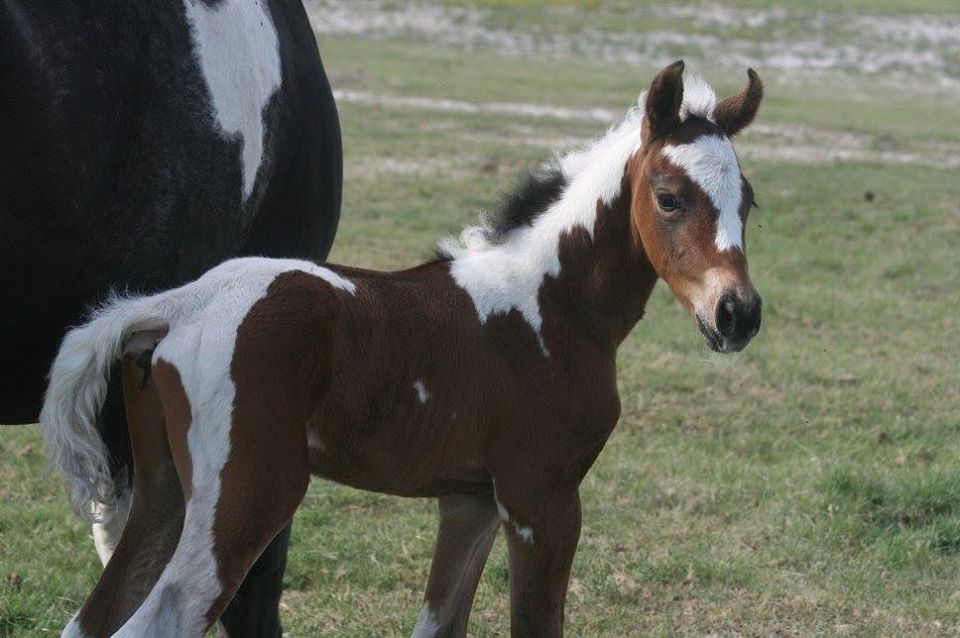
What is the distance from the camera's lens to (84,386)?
8.96ft

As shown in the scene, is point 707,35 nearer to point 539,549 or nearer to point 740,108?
point 740,108

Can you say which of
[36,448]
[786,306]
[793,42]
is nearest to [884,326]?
[786,306]

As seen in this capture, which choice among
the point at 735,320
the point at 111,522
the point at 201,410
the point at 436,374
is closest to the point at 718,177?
the point at 735,320

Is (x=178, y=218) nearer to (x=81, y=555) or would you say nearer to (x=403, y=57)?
(x=81, y=555)

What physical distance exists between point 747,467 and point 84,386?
11.4 feet

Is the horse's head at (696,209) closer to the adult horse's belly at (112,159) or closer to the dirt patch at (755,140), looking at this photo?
the adult horse's belly at (112,159)

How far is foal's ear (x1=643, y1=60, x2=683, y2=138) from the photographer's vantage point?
10.3 feet

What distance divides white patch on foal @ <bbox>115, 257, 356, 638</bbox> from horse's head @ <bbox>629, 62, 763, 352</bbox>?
0.92 metres

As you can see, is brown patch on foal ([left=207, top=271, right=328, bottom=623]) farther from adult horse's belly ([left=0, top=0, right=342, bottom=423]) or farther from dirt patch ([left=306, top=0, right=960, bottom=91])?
dirt patch ([left=306, top=0, right=960, bottom=91])

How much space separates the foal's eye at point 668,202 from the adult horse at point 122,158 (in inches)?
41.3

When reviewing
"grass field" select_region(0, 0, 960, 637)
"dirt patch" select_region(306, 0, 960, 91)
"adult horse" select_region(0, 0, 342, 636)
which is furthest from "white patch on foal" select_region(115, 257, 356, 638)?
"dirt patch" select_region(306, 0, 960, 91)

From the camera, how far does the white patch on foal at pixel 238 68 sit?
3.24 meters

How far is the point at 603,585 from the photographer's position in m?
4.39

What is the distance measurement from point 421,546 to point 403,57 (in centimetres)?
2164
